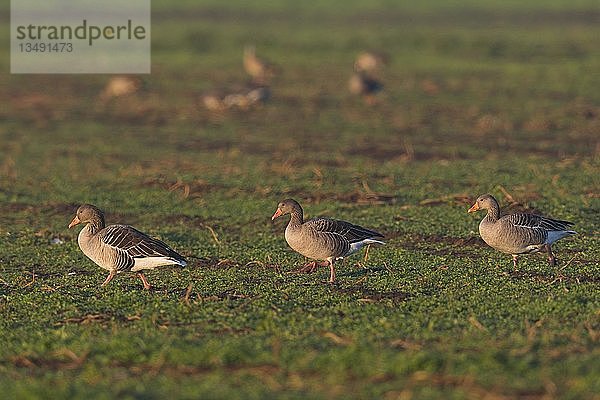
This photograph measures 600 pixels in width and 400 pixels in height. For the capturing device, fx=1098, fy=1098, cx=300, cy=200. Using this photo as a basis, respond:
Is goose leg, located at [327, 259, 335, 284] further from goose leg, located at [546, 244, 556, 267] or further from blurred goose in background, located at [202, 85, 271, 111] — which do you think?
blurred goose in background, located at [202, 85, 271, 111]

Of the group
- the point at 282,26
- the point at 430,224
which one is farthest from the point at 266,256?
the point at 282,26

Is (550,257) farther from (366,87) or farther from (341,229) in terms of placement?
(366,87)

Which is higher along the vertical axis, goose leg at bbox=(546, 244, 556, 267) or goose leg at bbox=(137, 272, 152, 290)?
goose leg at bbox=(546, 244, 556, 267)

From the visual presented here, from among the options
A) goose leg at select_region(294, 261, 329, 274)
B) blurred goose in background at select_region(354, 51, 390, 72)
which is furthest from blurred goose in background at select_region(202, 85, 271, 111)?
goose leg at select_region(294, 261, 329, 274)

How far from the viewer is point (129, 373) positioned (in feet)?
31.1

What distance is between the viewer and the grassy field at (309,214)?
30.6 feet

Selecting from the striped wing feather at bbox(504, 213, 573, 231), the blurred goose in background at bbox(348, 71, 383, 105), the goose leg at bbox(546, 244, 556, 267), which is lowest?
the goose leg at bbox(546, 244, 556, 267)

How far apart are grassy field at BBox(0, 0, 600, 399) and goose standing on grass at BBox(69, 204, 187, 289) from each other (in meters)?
0.32

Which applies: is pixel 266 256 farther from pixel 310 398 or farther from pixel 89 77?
pixel 89 77

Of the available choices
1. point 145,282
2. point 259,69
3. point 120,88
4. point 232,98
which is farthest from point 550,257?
point 259,69

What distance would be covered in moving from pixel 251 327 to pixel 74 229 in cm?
695

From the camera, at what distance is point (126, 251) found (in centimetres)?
1313

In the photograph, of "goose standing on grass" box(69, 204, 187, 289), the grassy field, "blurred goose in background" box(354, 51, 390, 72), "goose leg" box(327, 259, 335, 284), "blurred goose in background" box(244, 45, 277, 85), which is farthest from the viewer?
"blurred goose in background" box(354, 51, 390, 72)

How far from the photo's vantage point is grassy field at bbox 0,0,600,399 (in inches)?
368
